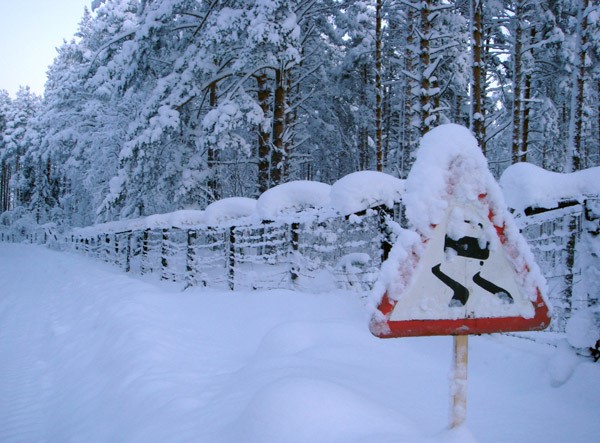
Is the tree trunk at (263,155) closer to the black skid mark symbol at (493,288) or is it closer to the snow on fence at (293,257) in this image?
the snow on fence at (293,257)

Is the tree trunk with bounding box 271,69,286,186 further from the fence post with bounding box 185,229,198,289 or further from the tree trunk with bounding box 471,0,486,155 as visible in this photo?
the tree trunk with bounding box 471,0,486,155

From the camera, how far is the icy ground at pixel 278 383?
105 inches

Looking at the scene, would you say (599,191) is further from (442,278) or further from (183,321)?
(183,321)

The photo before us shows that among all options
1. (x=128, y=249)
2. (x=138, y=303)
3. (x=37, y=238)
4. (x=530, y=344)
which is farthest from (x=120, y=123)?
(x=37, y=238)

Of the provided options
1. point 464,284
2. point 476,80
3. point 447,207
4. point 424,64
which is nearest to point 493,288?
point 464,284

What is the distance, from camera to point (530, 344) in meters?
3.99

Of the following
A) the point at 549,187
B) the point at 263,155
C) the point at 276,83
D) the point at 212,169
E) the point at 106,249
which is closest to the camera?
the point at 549,187

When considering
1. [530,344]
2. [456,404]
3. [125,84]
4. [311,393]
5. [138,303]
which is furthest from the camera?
[125,84]

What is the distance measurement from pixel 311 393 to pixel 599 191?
2.67 metres

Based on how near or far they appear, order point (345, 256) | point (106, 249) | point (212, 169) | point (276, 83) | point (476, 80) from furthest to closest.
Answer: point (106, 249)
point (212, 169)
point (276, 83)
point (476, 80)
point (345, 256)

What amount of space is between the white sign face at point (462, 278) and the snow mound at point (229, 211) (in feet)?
25.5

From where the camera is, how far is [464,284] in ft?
6.08

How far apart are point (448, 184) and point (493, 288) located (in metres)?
0.50

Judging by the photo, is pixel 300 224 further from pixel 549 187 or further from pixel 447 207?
pixel 447 207
